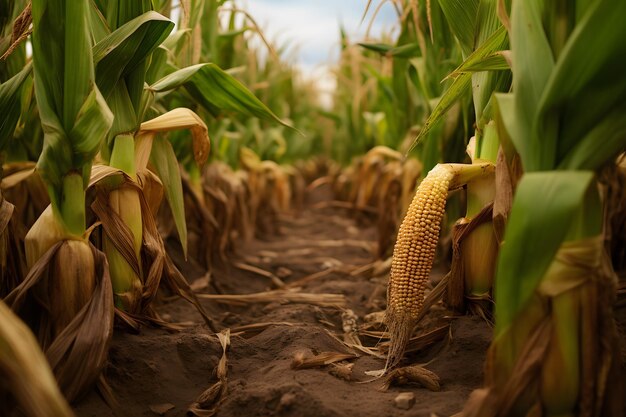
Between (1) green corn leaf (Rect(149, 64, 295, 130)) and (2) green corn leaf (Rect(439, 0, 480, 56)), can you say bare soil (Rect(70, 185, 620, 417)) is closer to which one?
(1) green corn leaf (Rect(149, 64, 295, 130))

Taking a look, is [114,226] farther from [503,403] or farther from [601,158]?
[601,158]

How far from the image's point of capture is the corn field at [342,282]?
3.18ft

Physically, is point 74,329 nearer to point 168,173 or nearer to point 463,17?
point 168,173

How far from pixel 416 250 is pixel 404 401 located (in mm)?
318

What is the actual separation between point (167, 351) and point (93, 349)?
0.86ft

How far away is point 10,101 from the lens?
1421 mm

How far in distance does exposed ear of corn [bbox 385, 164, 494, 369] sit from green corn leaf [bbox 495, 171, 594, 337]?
0.29 metres

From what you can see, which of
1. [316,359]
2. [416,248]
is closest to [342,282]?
[316,359]

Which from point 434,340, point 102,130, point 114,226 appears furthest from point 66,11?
point 434,340

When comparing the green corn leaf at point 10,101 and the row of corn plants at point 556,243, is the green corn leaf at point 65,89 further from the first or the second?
the row of corn plants at point 556,243

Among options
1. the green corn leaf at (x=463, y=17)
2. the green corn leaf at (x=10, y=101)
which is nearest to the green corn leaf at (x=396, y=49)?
the green corn leaf at (x=463, y=17)

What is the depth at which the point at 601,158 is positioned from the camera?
988 millimetres

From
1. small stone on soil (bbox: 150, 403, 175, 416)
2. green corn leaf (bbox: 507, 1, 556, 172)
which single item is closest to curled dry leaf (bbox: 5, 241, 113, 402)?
small stone on soil (bbox: 150, 403, 175, 416)

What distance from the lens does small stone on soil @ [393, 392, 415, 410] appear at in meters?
1.16
